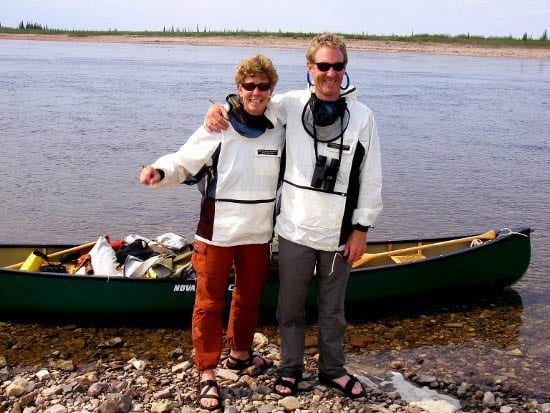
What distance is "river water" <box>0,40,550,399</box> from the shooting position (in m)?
6.96

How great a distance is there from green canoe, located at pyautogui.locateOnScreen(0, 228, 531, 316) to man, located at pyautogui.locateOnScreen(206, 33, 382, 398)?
1.82 metres

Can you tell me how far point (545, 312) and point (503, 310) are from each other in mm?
469

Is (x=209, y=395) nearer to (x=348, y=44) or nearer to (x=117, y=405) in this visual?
(x=117, y=405)

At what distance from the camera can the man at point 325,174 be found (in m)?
4.25

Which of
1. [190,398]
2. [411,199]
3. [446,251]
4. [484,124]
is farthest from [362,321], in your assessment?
[484,124]

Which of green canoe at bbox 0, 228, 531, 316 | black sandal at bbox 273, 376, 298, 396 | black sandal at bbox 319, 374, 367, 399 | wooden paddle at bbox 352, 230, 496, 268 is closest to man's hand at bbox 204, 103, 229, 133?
black sandal at bbox 273, 376, 298, 396

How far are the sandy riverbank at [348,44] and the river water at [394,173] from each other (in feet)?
91.9

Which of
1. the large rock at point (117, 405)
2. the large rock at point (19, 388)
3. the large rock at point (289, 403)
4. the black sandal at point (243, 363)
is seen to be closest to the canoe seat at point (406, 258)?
the black sandal at point (243, 363)

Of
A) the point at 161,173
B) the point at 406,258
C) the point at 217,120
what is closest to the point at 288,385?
the point at 161,173

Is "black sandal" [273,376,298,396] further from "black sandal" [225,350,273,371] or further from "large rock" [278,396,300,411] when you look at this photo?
"black sandal" [225,350,273,371]

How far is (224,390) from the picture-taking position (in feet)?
16.4

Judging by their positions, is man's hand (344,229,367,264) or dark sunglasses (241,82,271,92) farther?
man's hand (344,229,367,264)

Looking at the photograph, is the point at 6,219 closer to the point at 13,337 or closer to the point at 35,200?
the point at 35,200

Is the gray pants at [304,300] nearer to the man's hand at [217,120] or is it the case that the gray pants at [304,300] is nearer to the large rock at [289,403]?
the large rock at [289,403]
